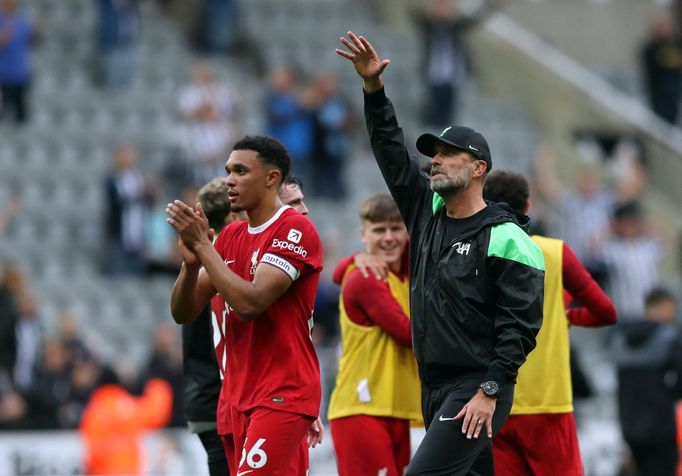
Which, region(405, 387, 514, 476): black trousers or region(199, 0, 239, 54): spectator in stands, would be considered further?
region(199, 0, 239, 54): spectator in stands

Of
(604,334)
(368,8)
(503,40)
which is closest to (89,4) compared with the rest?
(368,8)

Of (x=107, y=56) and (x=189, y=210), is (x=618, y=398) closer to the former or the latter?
(x=189, y=210)

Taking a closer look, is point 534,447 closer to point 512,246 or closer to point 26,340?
point 512,246

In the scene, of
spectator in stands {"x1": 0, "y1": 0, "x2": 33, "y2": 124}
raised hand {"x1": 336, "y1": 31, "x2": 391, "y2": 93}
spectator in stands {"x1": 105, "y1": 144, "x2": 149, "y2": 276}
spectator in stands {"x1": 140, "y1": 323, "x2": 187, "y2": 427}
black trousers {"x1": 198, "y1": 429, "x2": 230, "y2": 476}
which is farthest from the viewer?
spectator in stands {"x1": 0, "y1": 0, "x2": 33, "y2": 124}

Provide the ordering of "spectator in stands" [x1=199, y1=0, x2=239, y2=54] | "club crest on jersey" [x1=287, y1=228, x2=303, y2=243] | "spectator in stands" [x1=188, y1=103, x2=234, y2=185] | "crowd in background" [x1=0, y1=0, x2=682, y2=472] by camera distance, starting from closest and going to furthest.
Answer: "club crest on jersey" [x1=287, y1=228, x2=303, y2=243] < "crowd in background" [x1=0, y1=0, x2=682, y2=472] < "spectator in stands" [x1=188, y1=103, x2=234, y2=185] < "spectator in stands" [x1=199, y1=0, x2=239, y2=54]

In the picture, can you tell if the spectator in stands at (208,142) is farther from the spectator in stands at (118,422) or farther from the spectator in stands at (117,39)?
the spectator in stands at (118,422)

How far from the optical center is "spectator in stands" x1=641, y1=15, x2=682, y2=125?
26.0 metres

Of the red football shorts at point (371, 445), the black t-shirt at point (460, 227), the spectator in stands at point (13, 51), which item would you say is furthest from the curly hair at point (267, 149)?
the spectator in stands at point (13, 51)

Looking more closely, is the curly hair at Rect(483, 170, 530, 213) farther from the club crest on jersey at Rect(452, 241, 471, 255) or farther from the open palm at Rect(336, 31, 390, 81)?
the open palm at Rect(336, 31, 390, 81)

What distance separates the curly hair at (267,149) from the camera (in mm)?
8438

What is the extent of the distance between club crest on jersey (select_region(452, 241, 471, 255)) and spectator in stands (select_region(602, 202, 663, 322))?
13.7 meters

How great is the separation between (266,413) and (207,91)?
13.4m

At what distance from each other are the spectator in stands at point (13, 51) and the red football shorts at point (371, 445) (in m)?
11.9

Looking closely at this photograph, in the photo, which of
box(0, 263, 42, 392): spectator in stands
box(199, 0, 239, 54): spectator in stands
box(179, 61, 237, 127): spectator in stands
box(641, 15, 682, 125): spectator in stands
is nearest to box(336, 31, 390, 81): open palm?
box(0, 263, 42, 392): spectator in stands
